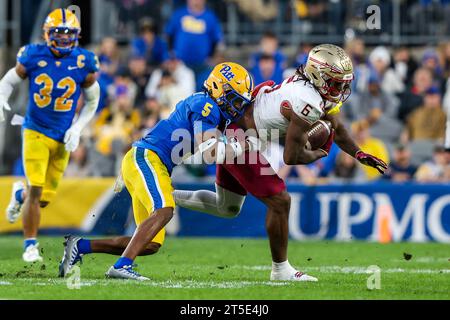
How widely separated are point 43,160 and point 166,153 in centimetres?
233

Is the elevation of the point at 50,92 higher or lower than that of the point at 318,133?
higher

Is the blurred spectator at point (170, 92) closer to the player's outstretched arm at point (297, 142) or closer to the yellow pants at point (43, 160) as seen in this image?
the yellow pants at point (43, 160)

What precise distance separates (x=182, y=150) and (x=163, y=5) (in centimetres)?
833

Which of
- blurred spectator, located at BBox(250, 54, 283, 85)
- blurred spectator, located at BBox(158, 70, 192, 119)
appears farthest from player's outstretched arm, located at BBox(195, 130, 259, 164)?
blurred spectator, located at BBox(158, 70, 192, 119)

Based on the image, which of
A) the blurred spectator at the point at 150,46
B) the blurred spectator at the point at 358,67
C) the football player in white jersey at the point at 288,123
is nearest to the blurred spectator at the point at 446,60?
the blurred spectator at the point at 358,67

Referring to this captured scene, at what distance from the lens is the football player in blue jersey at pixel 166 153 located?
6.69m

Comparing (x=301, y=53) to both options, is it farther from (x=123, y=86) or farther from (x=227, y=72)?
(x=227, y=72)

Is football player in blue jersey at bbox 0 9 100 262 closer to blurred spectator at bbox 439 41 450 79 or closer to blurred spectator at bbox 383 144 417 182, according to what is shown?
blurred spectator at bbox 383 144 417 182

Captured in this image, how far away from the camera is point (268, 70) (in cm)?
1320

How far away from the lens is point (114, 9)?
15.0 metres

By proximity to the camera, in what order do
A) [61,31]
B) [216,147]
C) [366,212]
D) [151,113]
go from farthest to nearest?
[151,113] < [366,212] < [61,31] < [216,147]

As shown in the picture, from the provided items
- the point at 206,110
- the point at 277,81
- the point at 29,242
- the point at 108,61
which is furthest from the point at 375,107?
the point at 206,110
